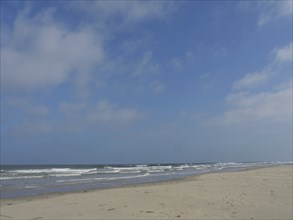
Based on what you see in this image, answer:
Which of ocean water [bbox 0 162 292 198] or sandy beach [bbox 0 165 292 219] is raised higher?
ocean water [bbox 0 162 292 198]

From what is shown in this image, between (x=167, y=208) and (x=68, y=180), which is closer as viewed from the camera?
(x=167, y=208)

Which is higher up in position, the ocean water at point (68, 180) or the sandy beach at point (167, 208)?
the ocean water at point (68, 180)

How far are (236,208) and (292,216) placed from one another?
1731mm

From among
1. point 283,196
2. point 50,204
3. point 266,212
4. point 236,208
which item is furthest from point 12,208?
point 283,196

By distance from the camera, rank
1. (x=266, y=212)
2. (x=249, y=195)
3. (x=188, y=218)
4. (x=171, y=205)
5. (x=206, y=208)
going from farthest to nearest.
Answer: (x=249, y=195), (x=171, y=205), (x=206, y=208), (x=266, y=212), (x=188, y=218)

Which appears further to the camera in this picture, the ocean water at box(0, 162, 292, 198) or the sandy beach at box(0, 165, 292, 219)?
the ocean water at box(0, 162, 292, 198)

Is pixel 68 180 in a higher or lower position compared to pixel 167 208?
higher

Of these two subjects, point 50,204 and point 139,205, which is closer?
point 139,205

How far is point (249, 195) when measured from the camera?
14375mm

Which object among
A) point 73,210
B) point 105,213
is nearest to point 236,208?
point 105,213

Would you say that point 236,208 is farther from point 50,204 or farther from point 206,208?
point 50,204

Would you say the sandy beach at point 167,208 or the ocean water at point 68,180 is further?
the ocean water at point 68,180

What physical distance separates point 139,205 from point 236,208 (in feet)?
10.5

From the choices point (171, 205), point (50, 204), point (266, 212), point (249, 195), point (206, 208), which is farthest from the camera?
point (249, 195)
